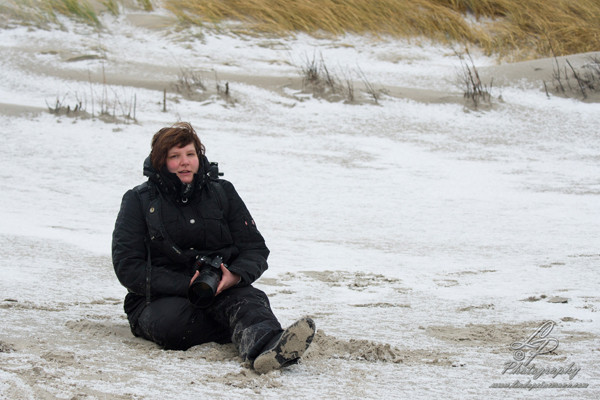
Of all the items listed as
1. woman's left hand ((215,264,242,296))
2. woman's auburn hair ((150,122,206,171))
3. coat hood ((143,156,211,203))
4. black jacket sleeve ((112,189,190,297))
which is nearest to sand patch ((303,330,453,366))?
woman's left hand ((215,264,242,296))

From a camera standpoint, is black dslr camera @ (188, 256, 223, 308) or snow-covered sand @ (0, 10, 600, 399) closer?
snow-covered sand @ (0, 10, 600, 399)

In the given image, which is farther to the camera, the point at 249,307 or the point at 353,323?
the point at 353,323

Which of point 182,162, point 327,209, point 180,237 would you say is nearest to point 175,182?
point 182,162

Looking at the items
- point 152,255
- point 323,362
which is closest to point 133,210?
point 152,255

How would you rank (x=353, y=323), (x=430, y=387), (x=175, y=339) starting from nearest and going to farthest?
1. (x=430, y=387)
2. (x=175, y=339)
3. (x=353, y=323)

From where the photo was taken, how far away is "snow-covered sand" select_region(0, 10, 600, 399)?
274 cm

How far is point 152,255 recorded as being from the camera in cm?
323

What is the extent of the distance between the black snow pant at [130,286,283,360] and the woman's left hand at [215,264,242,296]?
49mm

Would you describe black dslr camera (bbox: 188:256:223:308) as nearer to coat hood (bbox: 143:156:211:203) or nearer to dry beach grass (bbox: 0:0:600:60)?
coat hood (bbox: 143:156:211:203)

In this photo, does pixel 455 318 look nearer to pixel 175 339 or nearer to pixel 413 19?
pixel 175 339

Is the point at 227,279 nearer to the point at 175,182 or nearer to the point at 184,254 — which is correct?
the point at 184,254

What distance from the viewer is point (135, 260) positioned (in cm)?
314

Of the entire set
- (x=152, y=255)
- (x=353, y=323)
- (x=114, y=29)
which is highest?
(x=114, y=29)

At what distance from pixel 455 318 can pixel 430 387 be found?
1.16 m
